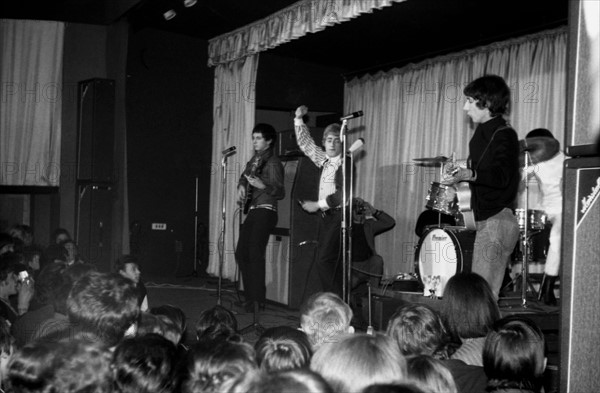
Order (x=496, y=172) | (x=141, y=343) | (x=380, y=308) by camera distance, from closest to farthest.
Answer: (x=141, y=343)
(x=496, y=172)
(x=380, y=308)

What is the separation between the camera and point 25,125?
8.70 m

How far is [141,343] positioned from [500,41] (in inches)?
254

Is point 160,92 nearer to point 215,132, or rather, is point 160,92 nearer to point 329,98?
point 215,132

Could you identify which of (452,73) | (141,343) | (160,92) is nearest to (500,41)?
(452,73)

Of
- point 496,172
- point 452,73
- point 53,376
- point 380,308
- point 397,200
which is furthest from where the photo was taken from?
point 397,200

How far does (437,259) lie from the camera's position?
559 cm

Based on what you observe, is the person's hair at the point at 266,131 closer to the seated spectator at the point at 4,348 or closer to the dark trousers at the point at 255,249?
the dark trousers at the point at 255,249

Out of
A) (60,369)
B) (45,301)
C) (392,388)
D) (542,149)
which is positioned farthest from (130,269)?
(392,388)

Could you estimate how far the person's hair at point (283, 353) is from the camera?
2332 millimetres

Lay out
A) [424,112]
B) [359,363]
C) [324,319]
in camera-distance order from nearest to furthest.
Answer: [359,363]
[324,319]
[424,112]

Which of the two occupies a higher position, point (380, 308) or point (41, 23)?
point (41, 23)

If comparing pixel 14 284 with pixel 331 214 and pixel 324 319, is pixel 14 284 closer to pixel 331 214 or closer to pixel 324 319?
pixel 324 319

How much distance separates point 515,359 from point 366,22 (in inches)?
219

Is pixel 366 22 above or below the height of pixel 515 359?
above
